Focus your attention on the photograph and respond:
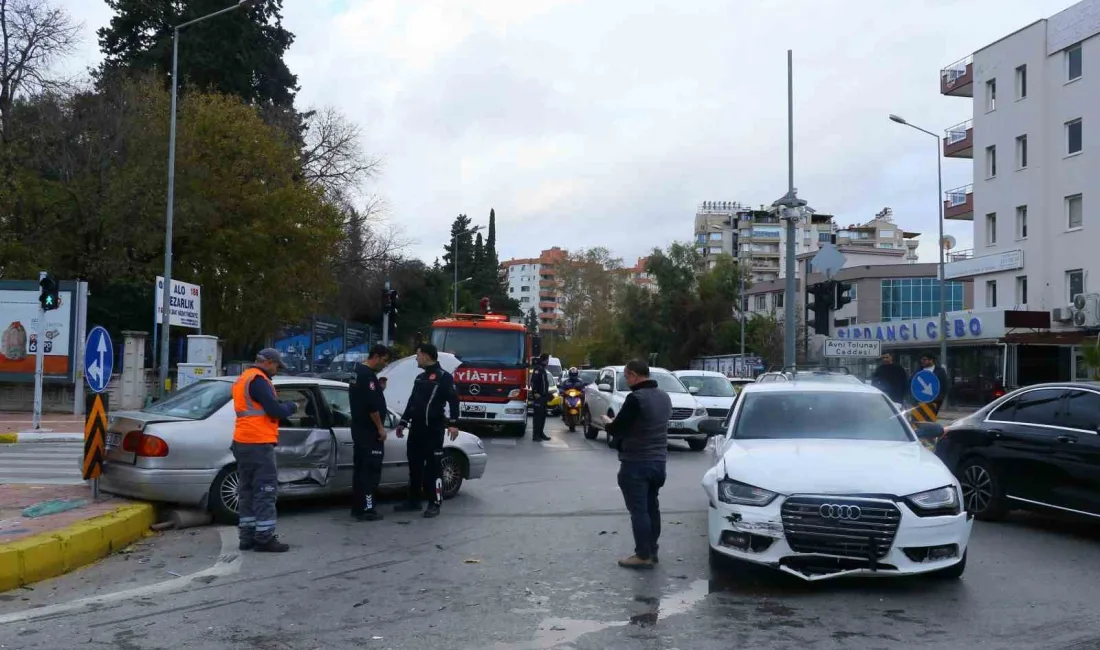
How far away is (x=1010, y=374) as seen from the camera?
3931cm

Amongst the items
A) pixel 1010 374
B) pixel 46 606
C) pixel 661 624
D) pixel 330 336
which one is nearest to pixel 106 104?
pixel 330 336

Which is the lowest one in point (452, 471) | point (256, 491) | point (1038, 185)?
point (452, 471)

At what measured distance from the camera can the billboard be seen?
2486 centimetres

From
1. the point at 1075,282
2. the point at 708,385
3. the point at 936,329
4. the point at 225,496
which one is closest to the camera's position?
the point at 225,496

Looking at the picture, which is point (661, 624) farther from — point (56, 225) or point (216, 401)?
point (56, 225)

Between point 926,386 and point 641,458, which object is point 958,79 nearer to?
point 926,386

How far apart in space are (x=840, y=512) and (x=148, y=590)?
4873mm

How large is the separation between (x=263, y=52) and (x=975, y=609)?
158ft

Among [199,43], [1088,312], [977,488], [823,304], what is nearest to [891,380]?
[823,304]

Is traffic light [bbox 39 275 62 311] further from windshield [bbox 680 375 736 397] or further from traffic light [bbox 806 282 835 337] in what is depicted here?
traffic light [bbox 806 282 835 337]

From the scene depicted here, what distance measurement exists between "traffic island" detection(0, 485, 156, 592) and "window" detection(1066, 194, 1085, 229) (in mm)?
38206

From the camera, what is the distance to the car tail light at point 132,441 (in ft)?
31.7

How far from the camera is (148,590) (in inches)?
285

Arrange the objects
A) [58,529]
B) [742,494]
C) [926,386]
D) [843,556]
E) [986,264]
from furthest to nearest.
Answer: [986,264] < [926,386] < [58,529] < [742,494] < [843,556]
